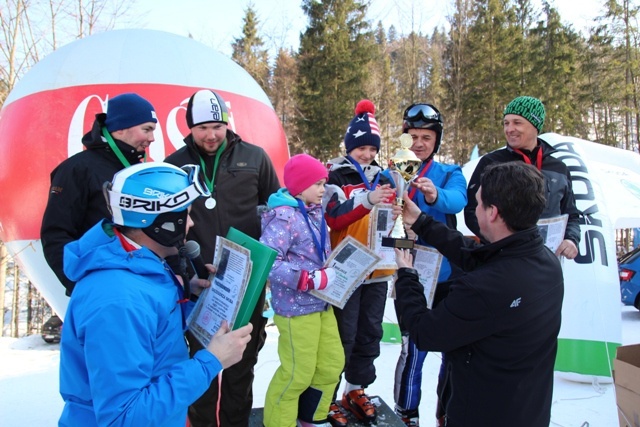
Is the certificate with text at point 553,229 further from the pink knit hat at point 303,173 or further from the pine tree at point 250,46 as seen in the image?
the pine tree at point 250,46

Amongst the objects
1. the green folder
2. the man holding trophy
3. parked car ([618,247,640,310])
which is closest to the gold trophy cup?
the man holding trophy

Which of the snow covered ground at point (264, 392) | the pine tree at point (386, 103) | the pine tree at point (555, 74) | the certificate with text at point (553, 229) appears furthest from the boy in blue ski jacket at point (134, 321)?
the pine tree at point (386, 103)

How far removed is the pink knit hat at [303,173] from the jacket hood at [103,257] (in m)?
1.31

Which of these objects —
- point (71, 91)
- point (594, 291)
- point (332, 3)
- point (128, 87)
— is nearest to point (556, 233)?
point (594, 291)

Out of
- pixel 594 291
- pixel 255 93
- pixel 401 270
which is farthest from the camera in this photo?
pixel 255 93

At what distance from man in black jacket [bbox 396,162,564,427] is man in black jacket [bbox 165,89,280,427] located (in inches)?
54.0

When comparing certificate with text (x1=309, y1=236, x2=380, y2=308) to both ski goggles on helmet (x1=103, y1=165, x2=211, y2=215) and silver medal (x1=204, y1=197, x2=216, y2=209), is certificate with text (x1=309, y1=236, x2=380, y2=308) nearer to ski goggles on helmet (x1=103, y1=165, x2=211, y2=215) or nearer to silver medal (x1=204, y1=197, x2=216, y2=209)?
silver medal (x1=204, y1=197, x2=216, y2=209)

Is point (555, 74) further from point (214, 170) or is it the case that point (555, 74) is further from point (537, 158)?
point (214, 170)

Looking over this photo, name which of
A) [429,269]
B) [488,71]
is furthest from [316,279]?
[488,71]

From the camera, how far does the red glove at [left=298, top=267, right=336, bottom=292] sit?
8.15ft

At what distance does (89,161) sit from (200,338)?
4.36 feet

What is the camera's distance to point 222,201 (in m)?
2.77

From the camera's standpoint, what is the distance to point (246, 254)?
1.62 meters

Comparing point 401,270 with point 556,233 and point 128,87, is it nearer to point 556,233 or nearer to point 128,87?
point 556,233
